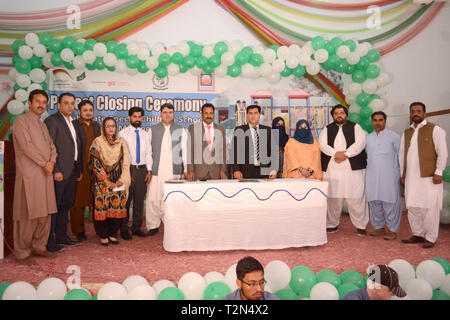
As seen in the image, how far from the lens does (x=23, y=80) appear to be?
4352 millimetres

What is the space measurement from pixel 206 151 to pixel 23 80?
8.43 ft

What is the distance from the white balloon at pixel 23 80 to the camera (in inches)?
171

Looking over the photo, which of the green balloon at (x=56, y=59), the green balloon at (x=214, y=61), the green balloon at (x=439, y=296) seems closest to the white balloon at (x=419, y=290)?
the green balloon at (x=439, y=296)

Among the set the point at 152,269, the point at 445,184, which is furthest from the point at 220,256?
the point at 445,184

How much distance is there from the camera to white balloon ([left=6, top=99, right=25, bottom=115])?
14.1ft

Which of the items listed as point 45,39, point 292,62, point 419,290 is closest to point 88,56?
point 45,39

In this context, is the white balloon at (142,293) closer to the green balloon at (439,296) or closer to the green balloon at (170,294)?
A: the green balloon at (170,294)

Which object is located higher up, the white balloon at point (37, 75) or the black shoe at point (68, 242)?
the white balloon at point (37, 75)

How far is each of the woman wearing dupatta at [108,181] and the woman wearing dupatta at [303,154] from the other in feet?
6.01

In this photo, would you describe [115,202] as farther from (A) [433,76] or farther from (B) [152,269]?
(A) [433,76]

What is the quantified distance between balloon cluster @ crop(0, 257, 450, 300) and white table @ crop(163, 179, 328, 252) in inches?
38.7

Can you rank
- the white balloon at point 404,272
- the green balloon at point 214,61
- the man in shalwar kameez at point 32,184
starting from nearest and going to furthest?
the white balloon at point 404,272 < the man in shalwar kameez at point 32,184 < the green balloon at point 214,61

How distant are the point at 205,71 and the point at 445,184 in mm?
3622

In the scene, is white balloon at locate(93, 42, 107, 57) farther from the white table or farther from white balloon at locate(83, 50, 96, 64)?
the white table
